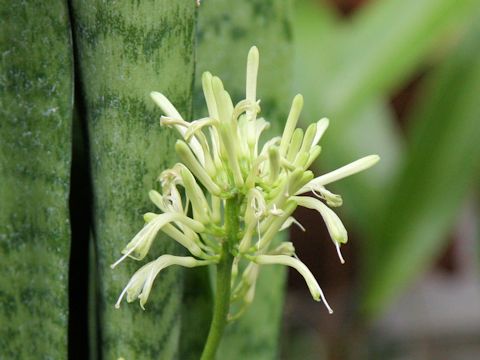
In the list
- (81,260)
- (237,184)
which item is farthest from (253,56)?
(81,260)

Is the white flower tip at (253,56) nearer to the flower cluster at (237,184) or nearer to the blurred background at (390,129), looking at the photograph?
the flower cluster at (237,184)

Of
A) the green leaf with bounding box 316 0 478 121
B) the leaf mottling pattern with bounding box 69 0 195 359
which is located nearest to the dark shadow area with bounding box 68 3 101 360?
the leaf mottling pattern with bounding box 69 0 195 359

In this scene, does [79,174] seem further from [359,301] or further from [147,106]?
[359,301]

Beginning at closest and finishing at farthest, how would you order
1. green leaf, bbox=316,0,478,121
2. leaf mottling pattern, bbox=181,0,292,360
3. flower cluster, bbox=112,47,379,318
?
flower cluster, bbox=112,47,379,318 → leaf mottling pattern, bbox=181,0,292,360 → green leaf, bbox=316,0,478,121

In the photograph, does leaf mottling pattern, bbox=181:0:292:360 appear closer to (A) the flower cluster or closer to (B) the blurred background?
(A) the flower cluster

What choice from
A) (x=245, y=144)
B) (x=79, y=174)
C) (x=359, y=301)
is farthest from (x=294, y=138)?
(x=359, y=301)

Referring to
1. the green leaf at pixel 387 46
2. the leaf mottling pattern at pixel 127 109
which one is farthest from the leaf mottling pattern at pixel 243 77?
the green leaf at pixel 387 46

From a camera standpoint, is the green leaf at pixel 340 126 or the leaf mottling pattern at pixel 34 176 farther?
the green leaf at pixel 340 126

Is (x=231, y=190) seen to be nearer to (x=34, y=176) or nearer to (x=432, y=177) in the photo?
(x=34, y=176)
